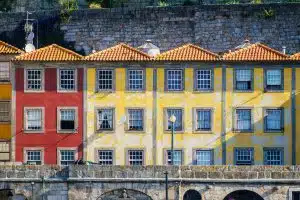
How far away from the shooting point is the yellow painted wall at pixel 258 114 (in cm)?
6988

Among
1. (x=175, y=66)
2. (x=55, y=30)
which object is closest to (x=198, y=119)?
(x=175, y=66)

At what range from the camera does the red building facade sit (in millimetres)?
70562

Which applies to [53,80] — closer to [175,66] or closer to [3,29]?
[175,66]

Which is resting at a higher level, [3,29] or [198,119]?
[3,29]

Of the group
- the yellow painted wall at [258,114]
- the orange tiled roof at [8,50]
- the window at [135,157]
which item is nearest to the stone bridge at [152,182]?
the yellow painted wall at [258,114]

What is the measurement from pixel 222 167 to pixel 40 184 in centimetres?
830

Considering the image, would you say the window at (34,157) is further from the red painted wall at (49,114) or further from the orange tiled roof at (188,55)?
the orange tiled roof at (188,55)

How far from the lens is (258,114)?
7025cm

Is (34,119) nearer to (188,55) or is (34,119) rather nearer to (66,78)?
(66,78)

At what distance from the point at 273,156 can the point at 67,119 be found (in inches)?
402

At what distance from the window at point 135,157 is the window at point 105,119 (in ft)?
5.16

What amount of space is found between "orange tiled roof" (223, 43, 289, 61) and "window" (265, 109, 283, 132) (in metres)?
2.56

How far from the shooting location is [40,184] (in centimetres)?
6575

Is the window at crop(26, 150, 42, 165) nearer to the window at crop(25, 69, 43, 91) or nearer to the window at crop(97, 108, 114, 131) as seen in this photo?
the window at crop(25, 69, 43, 91)
